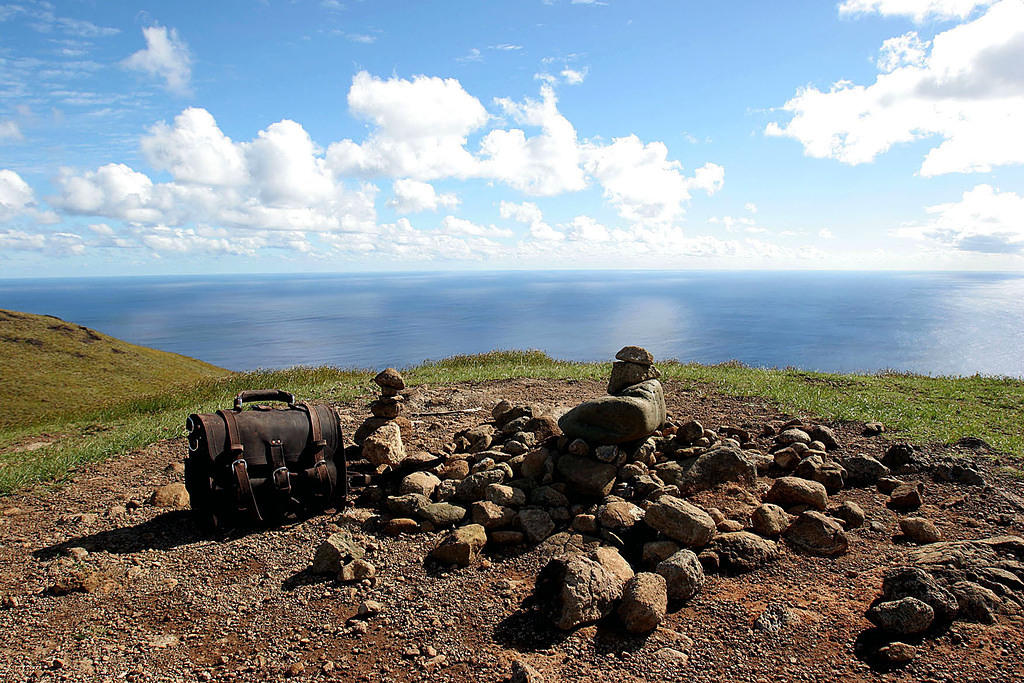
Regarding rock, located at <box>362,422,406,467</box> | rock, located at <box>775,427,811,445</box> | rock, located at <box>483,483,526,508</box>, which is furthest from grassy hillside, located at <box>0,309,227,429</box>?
rock, located at <box>775,427,811,445</box>

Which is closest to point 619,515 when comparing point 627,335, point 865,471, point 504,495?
point 504,495

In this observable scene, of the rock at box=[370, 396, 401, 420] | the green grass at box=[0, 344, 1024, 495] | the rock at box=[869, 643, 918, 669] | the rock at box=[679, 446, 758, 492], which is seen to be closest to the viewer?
the rock at box=[869, 643, 918, 669]

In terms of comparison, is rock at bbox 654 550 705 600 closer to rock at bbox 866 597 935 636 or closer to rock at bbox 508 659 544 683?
rock at bbox 866 597 935 636

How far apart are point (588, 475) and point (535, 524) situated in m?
1.32

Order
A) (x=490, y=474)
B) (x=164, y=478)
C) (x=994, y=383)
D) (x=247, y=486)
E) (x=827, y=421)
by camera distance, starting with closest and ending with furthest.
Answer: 1. (x=247, y=486)
2. (x=490, y=474)
3. (x=164, y=478)
4. (x=827, y=421)
5. (x=994, y=383)

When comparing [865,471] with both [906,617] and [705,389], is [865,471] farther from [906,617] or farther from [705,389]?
[705,389]

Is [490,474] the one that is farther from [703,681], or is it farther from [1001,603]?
[1001,603]

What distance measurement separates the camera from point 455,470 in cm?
864

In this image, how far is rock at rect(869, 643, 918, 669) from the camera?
14.7ft

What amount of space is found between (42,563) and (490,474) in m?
5.34

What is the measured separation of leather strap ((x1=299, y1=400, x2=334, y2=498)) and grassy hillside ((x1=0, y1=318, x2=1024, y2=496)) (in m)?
4.91

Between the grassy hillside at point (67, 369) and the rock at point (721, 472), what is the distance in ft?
88.8

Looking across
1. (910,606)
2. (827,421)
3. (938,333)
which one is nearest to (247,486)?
(910,606)

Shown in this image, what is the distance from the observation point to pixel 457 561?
6.27m
